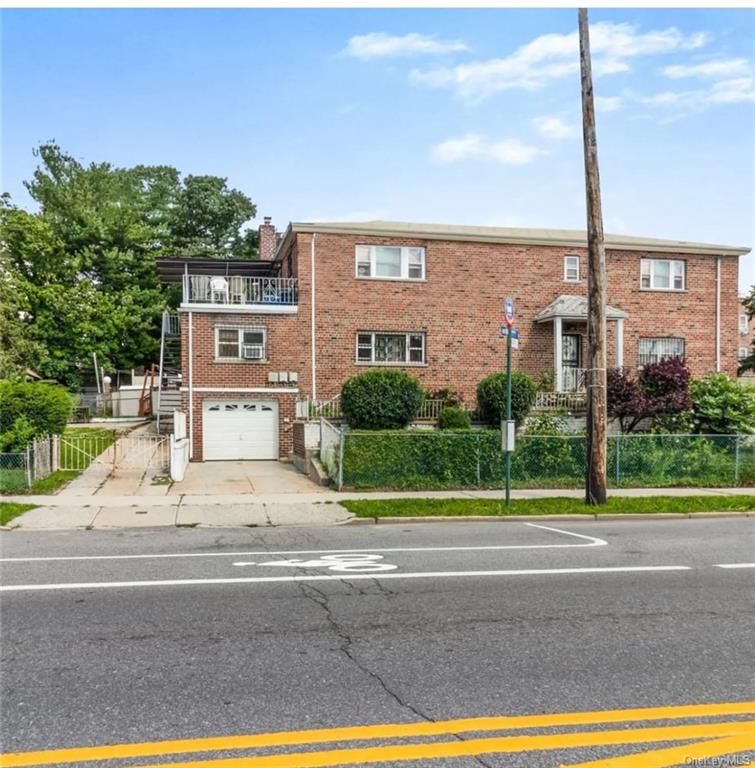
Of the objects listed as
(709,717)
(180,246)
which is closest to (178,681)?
(709,717)

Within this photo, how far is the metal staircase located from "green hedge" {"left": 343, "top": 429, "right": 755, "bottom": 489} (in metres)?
11.0

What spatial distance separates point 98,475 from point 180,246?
113 ft

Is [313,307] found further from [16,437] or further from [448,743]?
[448,743]

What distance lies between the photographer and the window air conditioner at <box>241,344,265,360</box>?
77.7 feet

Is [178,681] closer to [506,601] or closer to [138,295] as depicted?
[506,601]

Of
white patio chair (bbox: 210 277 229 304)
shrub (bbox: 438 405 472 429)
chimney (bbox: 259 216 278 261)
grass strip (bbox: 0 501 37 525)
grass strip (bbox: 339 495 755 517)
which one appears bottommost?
grass strip (bbox: 339 495 755 517)

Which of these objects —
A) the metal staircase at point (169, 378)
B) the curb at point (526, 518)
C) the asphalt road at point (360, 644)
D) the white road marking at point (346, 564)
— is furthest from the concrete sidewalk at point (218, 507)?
the metal staircase at point (169, 378)

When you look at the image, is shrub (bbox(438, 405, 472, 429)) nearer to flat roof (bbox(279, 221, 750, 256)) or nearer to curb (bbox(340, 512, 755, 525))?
flat roof (bbox(279, 221, 750, 256))

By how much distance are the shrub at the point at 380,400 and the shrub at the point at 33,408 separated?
7798 millimetres

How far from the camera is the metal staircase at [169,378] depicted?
26.1 meters

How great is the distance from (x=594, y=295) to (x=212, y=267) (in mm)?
17462

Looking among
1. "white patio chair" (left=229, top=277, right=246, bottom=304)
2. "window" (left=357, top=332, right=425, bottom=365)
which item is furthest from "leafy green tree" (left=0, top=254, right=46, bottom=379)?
"window" (left=357, top=332, right=425, bottom=365)

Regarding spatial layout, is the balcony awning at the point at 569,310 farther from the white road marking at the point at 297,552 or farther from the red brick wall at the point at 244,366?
the white road marking at the point at 297,552

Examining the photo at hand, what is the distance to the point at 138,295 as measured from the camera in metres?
37.6
